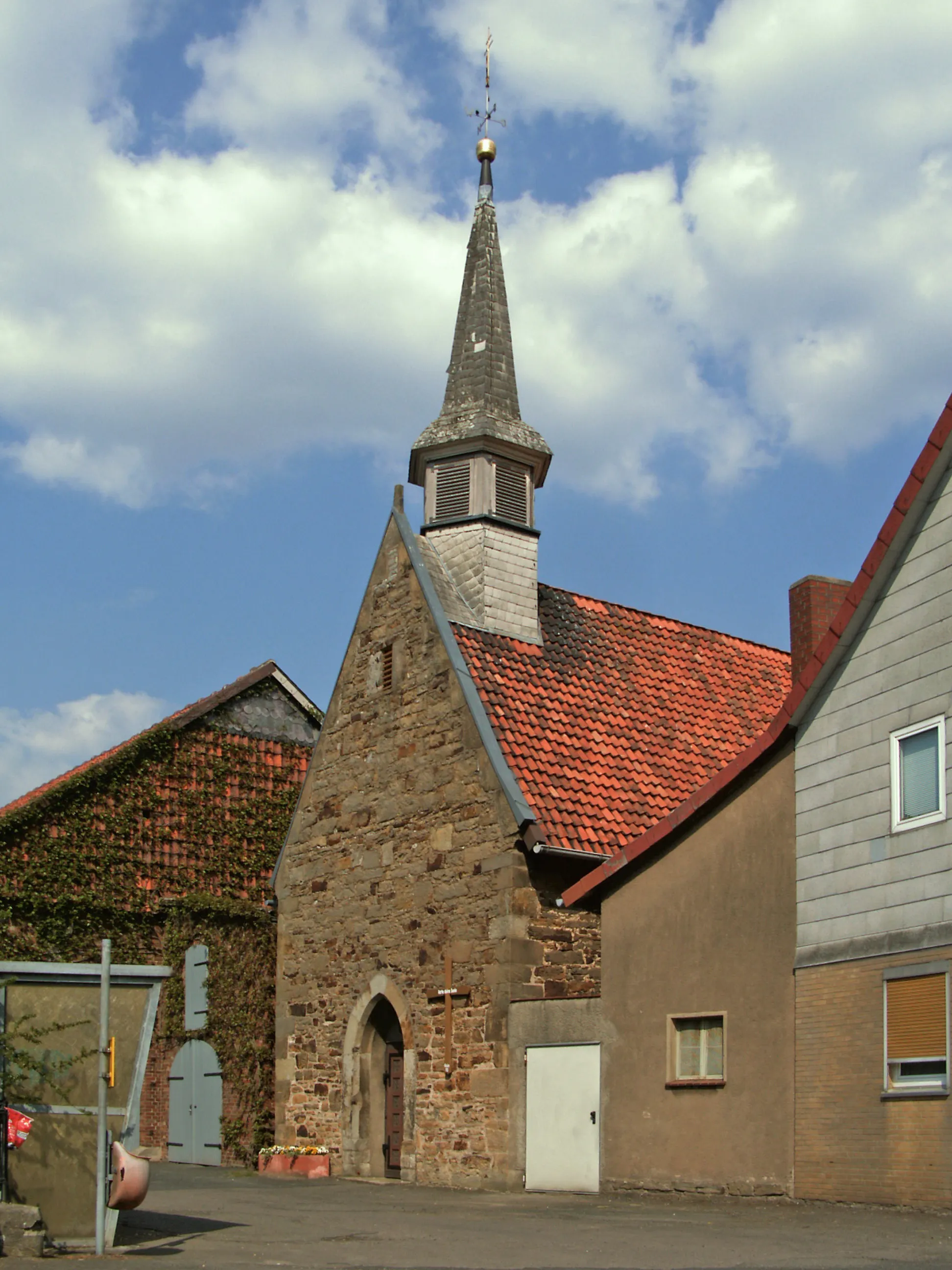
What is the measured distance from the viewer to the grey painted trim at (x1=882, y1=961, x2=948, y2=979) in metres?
12.6

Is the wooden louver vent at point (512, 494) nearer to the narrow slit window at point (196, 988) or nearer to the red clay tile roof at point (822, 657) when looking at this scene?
the red clay tile roof at point (822, 657)

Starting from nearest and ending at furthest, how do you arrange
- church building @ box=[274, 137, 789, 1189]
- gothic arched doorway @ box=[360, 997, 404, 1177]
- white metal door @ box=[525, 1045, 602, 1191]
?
white metal door @ box=[525, 1045, 602, 1191] → church building @ box=[274, 137, 789, 1189] → gothic arched doorway @ box=[360, 997, 404, 1177]

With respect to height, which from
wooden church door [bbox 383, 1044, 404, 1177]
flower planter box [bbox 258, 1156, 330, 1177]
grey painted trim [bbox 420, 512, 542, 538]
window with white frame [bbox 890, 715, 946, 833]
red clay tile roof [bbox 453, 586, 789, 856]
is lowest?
flower planter box [bbox 258, 1156, 330, 1177]

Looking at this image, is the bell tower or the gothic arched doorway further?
the bell tower

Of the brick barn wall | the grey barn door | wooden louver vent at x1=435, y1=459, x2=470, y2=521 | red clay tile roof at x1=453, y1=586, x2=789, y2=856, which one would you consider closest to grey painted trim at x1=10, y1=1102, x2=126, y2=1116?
the brick barn wall

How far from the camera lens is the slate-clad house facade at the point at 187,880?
23.7 meters

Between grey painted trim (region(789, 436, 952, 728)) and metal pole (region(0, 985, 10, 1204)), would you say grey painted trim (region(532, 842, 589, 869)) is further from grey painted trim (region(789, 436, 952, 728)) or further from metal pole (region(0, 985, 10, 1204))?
metal pole (region(0, 985, 10, 1204))

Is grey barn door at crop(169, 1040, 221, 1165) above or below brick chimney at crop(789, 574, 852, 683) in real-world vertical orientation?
below

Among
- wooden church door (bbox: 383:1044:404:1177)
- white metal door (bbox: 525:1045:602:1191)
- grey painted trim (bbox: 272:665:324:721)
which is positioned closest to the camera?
white metal door (bbox: 525:1045:602:1191)

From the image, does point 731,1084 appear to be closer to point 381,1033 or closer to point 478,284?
point 381,1033

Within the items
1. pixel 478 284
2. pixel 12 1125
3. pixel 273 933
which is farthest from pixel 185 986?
pixel 12 1125

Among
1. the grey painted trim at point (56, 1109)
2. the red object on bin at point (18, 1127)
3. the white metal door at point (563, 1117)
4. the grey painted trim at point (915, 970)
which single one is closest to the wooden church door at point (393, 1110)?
the white metal door at point (563, 1117)

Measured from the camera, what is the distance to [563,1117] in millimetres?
16875

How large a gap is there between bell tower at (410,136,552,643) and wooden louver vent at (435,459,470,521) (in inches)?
0.6
